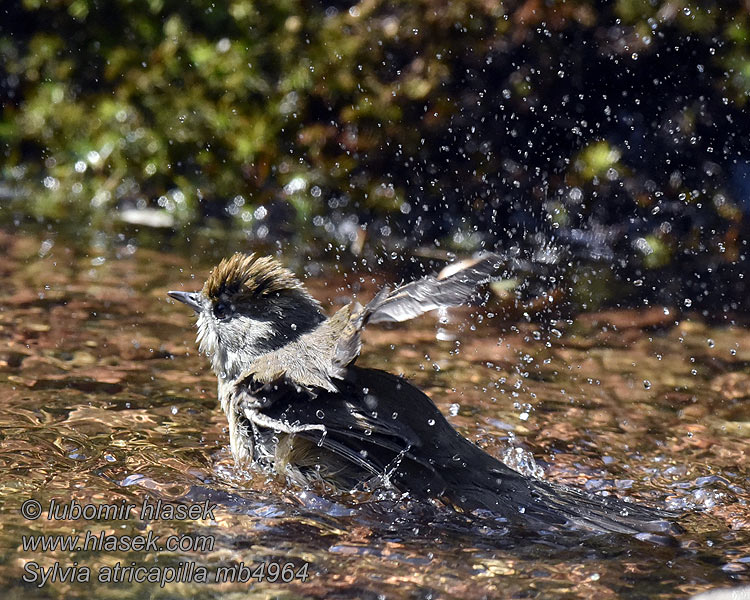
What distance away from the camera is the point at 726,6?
24.0 feet

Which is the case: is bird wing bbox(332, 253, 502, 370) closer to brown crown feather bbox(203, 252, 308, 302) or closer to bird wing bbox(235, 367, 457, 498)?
bird wing bbox(235, 367, 457, 498)

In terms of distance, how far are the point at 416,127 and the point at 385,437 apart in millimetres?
4341

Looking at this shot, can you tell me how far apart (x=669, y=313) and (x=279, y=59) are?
3.75 metres

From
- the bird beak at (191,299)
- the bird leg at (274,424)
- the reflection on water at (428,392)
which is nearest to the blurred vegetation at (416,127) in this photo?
the reflection on water at (428,392)

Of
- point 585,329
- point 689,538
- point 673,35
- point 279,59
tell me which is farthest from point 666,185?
point 689,538

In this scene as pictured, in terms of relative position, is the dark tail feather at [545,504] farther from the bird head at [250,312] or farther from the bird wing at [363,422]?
the bird head at [250,312]

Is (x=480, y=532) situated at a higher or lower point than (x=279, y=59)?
lower

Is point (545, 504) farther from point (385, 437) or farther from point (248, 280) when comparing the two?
point (248, 280)

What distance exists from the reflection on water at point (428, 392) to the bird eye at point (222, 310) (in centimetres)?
47

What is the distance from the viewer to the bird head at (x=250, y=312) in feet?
14.6

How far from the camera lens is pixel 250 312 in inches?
177

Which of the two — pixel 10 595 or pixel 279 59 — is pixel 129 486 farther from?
pixel 279 59

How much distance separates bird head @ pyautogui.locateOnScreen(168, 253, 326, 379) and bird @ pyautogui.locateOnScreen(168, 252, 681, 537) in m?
0.26

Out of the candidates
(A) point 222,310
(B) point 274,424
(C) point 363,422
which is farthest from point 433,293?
(A) point 222,310
